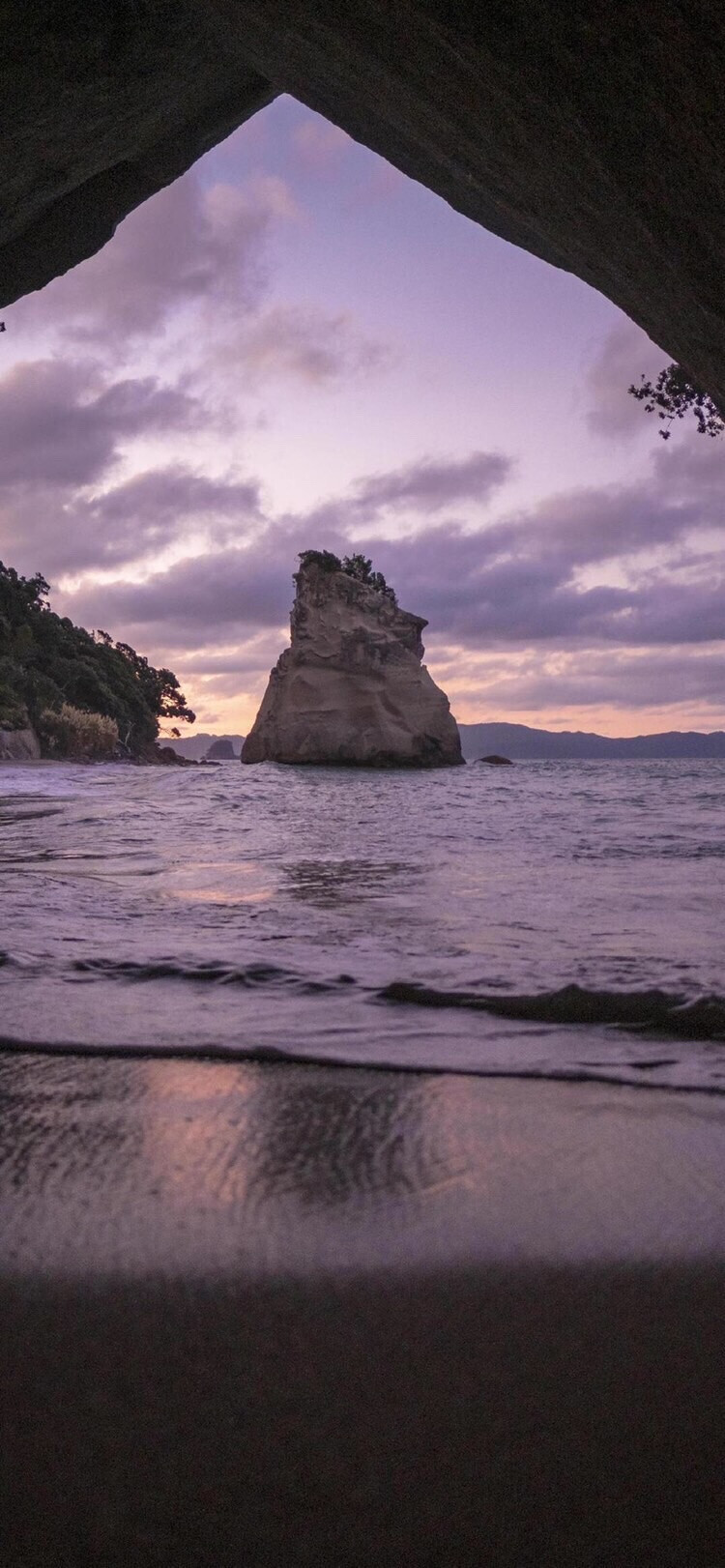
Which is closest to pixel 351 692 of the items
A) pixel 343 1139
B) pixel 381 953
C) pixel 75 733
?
pixel 75 733

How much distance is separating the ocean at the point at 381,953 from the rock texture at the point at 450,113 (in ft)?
6.99

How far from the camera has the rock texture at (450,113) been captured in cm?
218

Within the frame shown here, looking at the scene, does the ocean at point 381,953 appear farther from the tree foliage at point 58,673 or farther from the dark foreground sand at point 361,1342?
the tree foliage at point 58,673

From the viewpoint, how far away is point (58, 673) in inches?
1537

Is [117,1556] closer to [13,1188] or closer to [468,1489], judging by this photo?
[468,1489]

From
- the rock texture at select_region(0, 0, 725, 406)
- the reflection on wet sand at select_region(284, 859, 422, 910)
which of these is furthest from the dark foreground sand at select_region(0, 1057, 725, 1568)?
the reflection on wet sand at select_region(284, 859, 422, 910)

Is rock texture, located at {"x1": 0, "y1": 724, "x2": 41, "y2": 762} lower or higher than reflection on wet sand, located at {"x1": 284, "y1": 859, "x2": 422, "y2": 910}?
higher

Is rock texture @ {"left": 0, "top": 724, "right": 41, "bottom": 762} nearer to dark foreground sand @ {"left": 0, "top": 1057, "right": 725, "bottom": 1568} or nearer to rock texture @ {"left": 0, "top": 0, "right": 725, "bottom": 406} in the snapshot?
rock texture @ {"left": 0, "top": 0, "right": 725, "bottom": 406}

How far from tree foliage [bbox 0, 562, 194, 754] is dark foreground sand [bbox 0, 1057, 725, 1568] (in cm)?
3193

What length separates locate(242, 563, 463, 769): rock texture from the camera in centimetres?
3478

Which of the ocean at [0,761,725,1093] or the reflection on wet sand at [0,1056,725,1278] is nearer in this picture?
the reflection on wet sand at [0,1056,725,1278]

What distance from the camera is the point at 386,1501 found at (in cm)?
79

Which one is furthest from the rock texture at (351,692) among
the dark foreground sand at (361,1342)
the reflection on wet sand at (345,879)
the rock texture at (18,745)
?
the dark foreground sand at (361,1342)

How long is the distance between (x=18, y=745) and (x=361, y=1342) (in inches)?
1294
